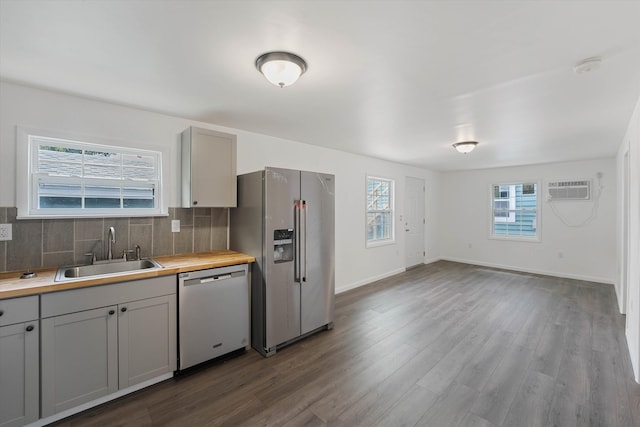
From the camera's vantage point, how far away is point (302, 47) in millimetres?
1653

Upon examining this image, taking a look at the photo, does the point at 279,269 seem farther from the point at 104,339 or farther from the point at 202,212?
the point at 104,339

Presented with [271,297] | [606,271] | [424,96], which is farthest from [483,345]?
[606,271]

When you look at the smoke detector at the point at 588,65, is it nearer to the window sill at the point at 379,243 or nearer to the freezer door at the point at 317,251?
the freezer door at the point at 317,251

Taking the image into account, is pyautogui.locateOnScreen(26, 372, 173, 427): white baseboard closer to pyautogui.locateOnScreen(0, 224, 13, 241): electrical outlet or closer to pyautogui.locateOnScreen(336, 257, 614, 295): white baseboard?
pyautogui.locateOnScreen(0, 224, 13, 241): electrical outlet

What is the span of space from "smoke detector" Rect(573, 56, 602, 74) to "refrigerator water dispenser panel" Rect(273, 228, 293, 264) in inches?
102

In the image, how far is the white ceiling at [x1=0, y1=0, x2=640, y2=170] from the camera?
1.35 metres

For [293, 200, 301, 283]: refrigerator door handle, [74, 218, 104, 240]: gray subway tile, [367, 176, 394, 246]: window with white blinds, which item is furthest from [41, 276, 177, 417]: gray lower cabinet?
[367, 176, 394, 246]: window with white blinds

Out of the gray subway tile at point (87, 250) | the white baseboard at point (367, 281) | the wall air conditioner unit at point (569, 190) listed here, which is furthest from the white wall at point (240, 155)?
the wall air conditioner unit at point (569, 190)

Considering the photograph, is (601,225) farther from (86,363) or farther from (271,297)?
(86,363)

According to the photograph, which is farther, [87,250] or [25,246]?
[87,250]

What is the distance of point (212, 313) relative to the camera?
8.21ft

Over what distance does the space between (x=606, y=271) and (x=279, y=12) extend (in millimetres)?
7130

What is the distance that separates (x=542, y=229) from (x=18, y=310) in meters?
7.86

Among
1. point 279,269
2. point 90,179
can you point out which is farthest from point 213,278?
point 90,179
